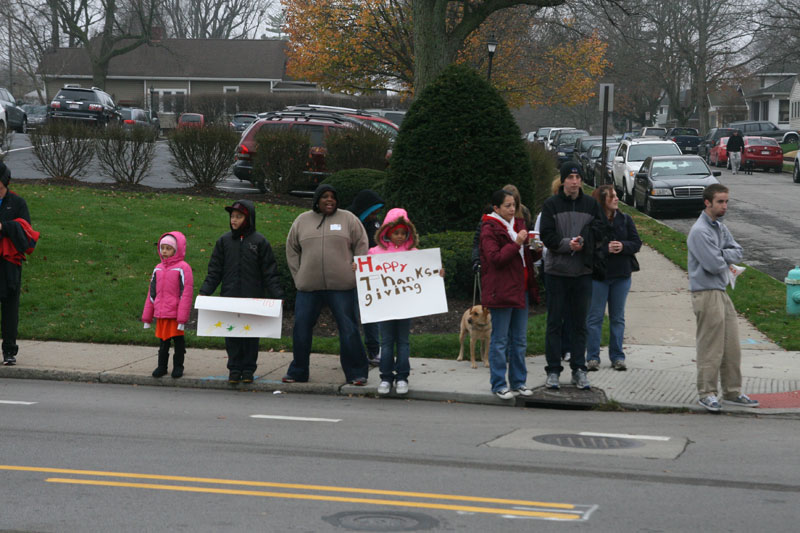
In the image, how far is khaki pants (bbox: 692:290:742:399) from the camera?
8.93 metres

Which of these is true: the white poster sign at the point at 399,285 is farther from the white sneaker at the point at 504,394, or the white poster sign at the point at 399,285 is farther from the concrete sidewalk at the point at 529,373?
Result: the white sneaker at the point at 504,394

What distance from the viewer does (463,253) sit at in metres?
13.4

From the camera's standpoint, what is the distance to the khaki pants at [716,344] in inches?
352

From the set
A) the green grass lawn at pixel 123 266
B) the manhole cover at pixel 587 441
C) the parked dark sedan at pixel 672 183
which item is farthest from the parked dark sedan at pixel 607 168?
the manhole cover at pixel 587 441

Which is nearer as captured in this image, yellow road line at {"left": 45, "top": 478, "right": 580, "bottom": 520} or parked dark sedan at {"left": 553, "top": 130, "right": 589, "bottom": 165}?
yellow road line at {"left": 45, "top": 478, "right": 580, "bottom": 520}

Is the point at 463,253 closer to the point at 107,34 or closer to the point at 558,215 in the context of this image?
the point at 558,215

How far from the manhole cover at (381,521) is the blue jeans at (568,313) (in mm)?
4063

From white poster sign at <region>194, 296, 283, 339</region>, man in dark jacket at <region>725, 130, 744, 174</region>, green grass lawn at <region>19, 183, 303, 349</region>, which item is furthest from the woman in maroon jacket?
man in dark jacket at <region>725, 130, 744, 174</region>

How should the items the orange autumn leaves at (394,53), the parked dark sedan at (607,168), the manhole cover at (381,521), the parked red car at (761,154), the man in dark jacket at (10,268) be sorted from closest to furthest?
the manhole cover at (381,521)
the man in dark jacket at (10,268)
the orange autumn leaves at (394,53)
the parked dark sedan at (607,168)
the parked red car at (761,154)

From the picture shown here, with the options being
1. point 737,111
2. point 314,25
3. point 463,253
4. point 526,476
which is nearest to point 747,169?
point 314,25

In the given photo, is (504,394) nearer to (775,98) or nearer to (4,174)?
(4,174)

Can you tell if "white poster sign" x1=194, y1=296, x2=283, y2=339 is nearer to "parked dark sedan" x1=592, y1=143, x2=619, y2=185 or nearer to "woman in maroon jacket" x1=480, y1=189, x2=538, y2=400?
"woman in maroon jacket" x1=480, y1=189, x2=538, y2=400

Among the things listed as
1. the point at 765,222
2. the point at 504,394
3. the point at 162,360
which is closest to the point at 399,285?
the point at 504,394

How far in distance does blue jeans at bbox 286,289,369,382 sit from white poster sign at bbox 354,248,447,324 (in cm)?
24
